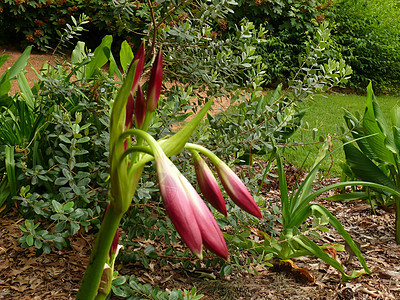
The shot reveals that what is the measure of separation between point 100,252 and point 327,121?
5907 millimetres

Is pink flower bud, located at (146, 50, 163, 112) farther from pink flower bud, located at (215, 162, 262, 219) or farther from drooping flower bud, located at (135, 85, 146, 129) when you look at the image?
pink flower bud, located at (215, 162, 262, 219)

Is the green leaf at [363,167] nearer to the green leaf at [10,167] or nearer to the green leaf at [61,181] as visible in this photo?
the green leaf at [61,181]

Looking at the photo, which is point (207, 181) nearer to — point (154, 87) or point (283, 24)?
point (154, 87)

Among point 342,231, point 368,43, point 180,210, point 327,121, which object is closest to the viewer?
point 180,210

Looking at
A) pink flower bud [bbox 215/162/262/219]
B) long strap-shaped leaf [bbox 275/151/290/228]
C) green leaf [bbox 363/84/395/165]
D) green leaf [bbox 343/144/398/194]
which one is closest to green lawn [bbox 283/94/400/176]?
green leaf [bbox 343/144/398/194]

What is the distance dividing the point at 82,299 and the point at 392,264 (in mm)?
2230

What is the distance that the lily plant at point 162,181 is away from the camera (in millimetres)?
649

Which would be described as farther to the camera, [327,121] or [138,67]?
[327,121]

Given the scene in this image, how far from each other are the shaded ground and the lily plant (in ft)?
3.95

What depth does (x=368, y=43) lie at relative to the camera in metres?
9.36

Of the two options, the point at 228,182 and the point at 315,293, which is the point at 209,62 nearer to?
the point at 315,293

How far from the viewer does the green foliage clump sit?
919cm

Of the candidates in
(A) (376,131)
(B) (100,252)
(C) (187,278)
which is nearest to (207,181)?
(B) (100,252)

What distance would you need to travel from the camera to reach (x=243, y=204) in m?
0.85
